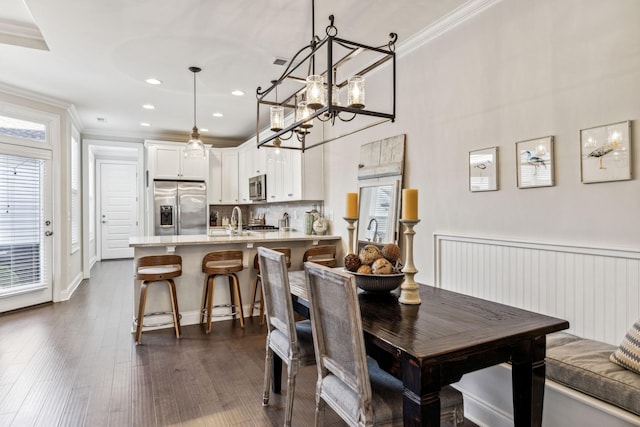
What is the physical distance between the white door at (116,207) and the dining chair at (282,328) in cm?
793

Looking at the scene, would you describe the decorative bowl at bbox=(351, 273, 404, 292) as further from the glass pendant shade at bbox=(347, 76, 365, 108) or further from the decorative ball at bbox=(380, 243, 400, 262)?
the glass pendant shade at bbox=(347, 76, 365, 108)

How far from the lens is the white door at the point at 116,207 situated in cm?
889

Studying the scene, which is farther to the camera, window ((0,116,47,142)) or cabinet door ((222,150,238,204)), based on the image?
cabinet door ((222,150,238,204))

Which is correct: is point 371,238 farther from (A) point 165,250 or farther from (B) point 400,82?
(A) point 165,250

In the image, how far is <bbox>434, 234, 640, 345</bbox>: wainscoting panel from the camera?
1940 millimetres

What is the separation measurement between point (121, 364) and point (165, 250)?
3.99ft

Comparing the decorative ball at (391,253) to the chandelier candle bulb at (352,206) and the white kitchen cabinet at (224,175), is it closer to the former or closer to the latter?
Result: the chandelier candle bulb at (352,206)

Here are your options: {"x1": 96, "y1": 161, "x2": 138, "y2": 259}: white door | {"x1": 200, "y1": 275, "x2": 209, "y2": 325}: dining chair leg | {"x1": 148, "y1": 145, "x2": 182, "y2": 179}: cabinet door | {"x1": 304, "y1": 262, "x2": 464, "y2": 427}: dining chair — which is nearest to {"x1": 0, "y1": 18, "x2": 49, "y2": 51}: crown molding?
{"x1": 200, "y1": 275, "x2": 209, "y2": 325}: dining chair leg

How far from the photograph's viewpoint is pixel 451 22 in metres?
2.95

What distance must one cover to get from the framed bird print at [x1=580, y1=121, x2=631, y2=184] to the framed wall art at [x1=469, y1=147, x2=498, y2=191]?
576 millimetres

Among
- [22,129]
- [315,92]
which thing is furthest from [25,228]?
[315,92]

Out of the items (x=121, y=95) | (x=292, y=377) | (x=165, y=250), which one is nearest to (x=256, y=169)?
(x=121, y=95)

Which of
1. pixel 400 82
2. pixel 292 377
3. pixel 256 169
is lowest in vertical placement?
pixel 292 377

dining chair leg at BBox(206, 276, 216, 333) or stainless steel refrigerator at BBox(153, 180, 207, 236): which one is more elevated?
stainless steel refrigerator at BBox(153, 180, 207, 236)
